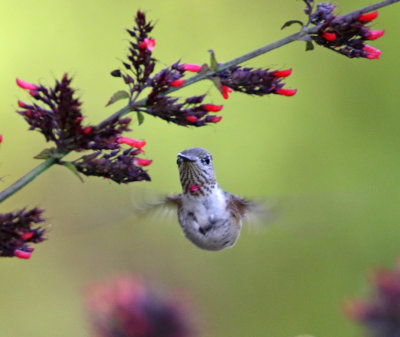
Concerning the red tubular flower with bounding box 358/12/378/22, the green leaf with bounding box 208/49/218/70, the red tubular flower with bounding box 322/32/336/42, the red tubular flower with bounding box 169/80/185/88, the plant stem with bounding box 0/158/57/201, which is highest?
the red tubular flower with bounding box 358/12/378/22

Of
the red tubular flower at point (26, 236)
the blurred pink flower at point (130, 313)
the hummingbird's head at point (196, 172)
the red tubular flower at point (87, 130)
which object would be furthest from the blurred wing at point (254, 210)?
the red tubular flower at point (26, 236)

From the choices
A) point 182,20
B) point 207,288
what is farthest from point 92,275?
point 182,20

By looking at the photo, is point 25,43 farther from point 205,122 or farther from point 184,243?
point 205,122

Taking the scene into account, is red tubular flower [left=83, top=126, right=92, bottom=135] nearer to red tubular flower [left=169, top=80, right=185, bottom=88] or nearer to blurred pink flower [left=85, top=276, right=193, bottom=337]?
red tubular flower [left=169, top=80, right=185, bottom=88]

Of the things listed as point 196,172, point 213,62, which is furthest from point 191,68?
point 196,172

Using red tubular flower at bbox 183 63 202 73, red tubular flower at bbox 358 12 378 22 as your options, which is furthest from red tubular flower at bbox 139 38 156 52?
red tubular flower at bbox 358 12 378 22

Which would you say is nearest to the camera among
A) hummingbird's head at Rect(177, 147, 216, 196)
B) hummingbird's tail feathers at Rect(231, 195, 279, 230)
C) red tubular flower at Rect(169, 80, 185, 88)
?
red tubular flower at Rect(169, 80, 185, 88)

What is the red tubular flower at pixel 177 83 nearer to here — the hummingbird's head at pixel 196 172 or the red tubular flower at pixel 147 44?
the red tubular flower at pixel 147 44

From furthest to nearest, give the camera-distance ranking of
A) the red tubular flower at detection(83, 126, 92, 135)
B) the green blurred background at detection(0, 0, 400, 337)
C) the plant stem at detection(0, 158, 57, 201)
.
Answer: the green blurred background at detection(0, 0, 400, 337) < the red tubular flower at detection(83, 126, 92, 135) < the plant stem at detection(0, 158, 57, 201)
